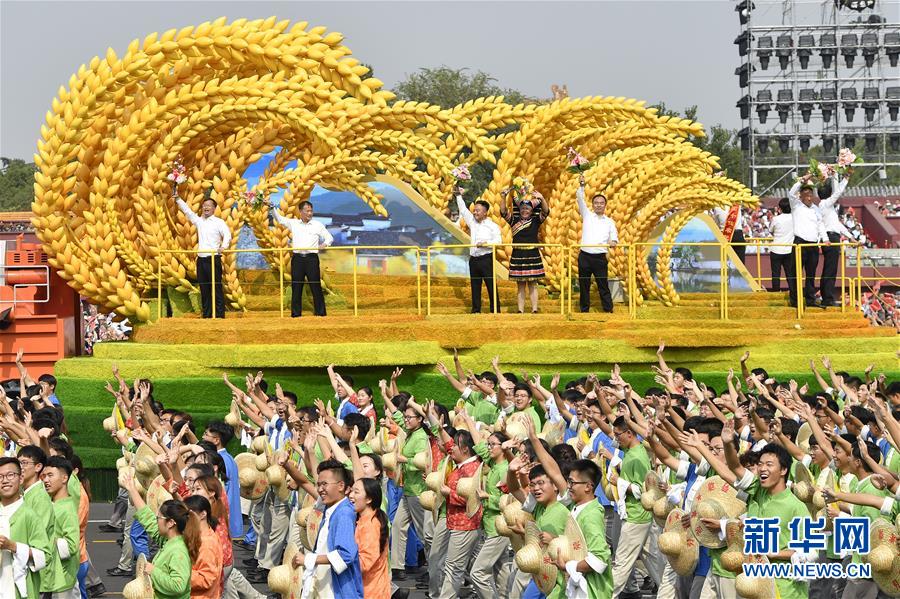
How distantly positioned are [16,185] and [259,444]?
63.2 meters

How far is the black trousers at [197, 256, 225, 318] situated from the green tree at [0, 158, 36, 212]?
45459 millimetres

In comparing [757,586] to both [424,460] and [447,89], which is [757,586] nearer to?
[424,460]

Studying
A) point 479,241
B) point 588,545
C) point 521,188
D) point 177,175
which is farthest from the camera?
point 521,188

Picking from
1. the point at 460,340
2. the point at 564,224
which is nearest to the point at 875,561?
the point at 460,340

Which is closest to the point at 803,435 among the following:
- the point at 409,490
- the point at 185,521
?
the point at 409,490

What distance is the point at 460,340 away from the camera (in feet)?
65.5

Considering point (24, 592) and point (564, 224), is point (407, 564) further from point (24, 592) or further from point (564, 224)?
point (564, 224)

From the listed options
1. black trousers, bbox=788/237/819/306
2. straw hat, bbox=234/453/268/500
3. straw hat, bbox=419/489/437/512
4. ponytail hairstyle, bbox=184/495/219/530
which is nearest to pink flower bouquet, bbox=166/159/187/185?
straw hat, bbox=234/453/268/500

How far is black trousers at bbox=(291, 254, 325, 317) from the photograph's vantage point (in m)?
20.9

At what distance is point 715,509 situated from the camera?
10164mm

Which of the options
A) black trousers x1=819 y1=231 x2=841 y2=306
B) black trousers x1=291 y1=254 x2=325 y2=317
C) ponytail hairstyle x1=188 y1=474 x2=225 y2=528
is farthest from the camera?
black trousers x1=819 y1=231 x2=841 y2=306

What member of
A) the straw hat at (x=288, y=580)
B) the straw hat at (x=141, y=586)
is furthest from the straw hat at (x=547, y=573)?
the straw hat at (x=141, y=586)

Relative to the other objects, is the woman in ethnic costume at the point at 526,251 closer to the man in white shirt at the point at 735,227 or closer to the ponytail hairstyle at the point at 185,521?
the man in white shirt at the point at 735,227

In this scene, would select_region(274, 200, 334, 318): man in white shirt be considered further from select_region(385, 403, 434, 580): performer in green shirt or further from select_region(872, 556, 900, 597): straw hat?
select_region(872, 556, 900, 597): straw hat
